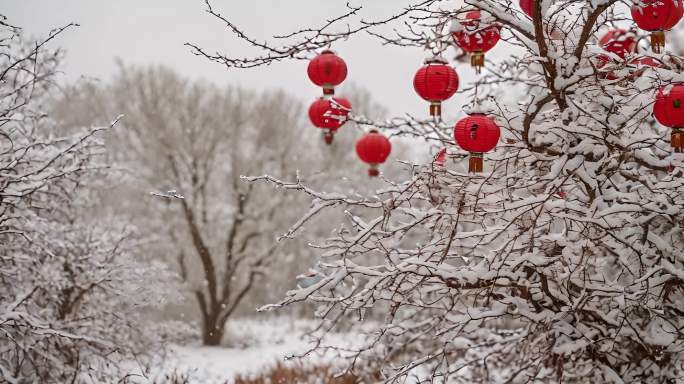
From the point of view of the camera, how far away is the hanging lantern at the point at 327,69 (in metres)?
4.35

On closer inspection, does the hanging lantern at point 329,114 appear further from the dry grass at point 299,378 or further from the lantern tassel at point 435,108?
the dry grass at point 299,378

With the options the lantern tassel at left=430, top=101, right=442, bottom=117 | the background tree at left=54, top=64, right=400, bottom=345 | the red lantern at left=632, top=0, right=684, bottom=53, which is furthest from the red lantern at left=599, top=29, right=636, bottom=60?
the background tree at left=54, top=64, right=400, bottom=345

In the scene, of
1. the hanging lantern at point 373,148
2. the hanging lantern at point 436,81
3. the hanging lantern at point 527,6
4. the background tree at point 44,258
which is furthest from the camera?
the hanging lantern at point 373,148

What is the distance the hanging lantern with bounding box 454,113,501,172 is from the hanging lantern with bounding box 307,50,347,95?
1.26 meters

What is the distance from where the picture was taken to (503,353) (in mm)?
5090

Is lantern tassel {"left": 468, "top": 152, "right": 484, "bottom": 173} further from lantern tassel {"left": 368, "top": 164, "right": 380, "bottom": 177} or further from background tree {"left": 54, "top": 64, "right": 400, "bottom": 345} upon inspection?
background tree {"left": 54, "top": 64, "right": 400, "bottom": 345}

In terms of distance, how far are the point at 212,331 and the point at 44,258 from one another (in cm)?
1037

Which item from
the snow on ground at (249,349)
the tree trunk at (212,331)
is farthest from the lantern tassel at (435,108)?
the tree trunk at (212,331)

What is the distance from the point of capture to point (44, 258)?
243 inches

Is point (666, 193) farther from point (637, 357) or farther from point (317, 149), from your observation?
point (317, 149)

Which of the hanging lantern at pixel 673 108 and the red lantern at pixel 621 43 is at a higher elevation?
the red lantern at pixel 621 43

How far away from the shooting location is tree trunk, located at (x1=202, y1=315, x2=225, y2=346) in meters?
16.0

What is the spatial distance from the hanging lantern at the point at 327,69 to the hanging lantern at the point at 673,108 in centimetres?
224

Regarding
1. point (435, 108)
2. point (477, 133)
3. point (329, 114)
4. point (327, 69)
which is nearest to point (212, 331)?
point (327, 69)
